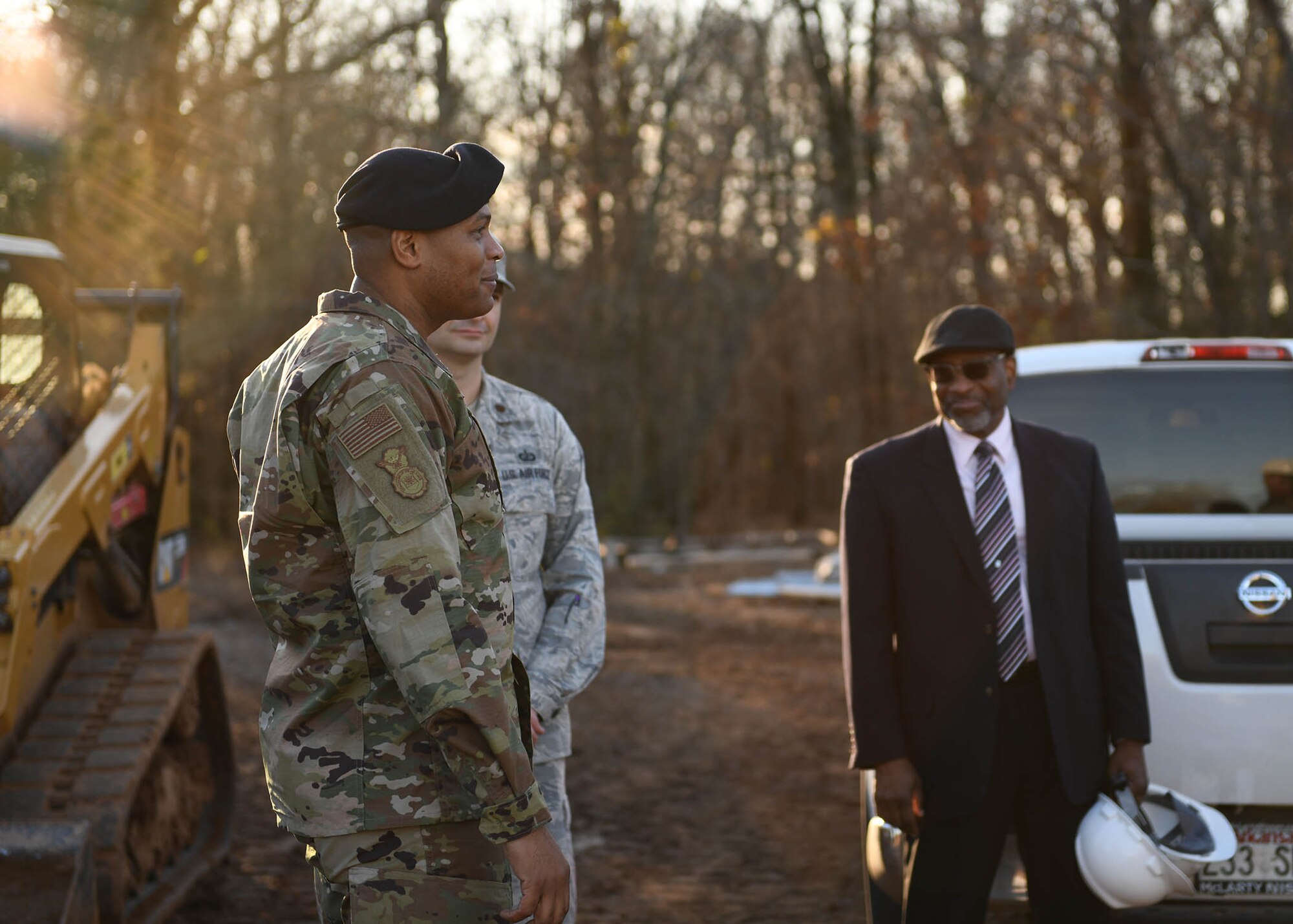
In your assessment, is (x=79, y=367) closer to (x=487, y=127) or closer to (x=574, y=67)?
(x=487, y=127)

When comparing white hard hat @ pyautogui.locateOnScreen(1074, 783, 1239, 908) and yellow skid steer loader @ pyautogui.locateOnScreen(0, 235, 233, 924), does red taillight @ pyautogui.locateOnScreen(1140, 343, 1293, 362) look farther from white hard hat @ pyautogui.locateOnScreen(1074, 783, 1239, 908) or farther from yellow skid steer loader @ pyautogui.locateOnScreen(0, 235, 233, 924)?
yellow skid steer loader @ pyautogui.locateOnScreen(0, 235, 233, 924)

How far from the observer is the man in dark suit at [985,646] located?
376 centimetres

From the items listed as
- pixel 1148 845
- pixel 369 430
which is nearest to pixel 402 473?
pixel 369 430

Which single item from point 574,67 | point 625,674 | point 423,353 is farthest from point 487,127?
point 423,353

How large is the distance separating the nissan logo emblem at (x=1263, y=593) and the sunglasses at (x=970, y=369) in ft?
3.10

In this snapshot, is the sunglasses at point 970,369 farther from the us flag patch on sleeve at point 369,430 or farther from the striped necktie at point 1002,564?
the us flag patch on sleeve at point 369,430

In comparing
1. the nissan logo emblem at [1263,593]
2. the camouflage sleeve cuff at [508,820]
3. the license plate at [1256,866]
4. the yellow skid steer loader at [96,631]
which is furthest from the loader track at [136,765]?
the nissan logo emblem at [1263,593]

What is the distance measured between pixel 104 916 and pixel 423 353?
349 centimetres

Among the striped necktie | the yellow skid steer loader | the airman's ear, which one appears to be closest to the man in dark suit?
the striped necktie

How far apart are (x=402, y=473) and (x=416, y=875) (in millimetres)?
686

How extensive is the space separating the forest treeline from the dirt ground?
16.3ft

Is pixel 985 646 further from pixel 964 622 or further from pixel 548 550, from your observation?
pixel 548 550

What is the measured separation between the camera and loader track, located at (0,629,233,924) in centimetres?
520

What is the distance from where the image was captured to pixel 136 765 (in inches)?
215
